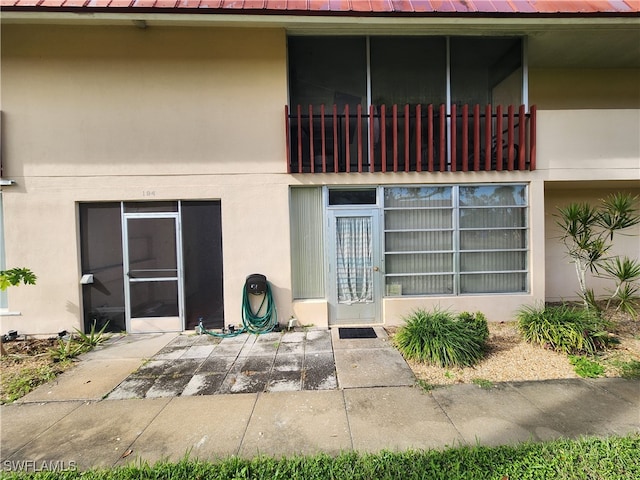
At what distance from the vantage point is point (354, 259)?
5.61 m

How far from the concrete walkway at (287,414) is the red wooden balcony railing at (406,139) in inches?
137

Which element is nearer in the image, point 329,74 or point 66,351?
point 66,351

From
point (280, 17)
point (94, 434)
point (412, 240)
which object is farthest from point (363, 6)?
point (94, 434)

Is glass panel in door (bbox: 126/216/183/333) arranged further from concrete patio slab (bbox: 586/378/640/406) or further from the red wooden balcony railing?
concrete patio slab (bbox: 586/378/640/406)

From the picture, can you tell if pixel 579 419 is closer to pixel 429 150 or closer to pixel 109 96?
pixel 429 150

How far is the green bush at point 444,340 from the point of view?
153 inches

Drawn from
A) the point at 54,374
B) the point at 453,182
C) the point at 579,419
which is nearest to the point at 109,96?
the point at 54,374

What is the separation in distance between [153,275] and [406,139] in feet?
17.8

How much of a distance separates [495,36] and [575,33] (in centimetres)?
136

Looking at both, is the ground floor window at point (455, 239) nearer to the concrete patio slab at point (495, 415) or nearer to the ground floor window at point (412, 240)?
the ground floor window at point (412, 240)

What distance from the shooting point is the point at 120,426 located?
9.43 ft

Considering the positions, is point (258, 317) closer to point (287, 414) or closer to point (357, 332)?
point (357, 332)

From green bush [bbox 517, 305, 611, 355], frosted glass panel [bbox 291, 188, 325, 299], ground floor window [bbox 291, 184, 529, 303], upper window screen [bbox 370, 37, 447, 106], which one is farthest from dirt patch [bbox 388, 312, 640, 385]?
upper window screen [bbox 370, 37, 447, 106]

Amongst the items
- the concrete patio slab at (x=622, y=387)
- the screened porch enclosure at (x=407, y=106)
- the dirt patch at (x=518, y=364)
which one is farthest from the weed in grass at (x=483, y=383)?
the screened porch enclosure at (x=407, y=106)
